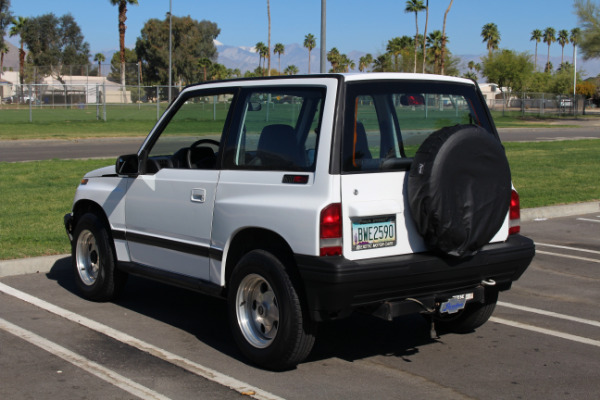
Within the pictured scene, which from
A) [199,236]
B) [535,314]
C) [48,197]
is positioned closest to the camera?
[199,236]

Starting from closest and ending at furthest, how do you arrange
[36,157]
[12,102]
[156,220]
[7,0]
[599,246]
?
[156,220], [599,246], [36,157], [12,102], [7,0]

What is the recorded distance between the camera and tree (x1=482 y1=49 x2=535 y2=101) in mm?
82062

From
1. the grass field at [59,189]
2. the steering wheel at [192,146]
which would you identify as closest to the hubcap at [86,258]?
the grass field at [59,189]

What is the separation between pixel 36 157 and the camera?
20.5 meters

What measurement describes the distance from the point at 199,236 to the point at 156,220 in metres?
0.63

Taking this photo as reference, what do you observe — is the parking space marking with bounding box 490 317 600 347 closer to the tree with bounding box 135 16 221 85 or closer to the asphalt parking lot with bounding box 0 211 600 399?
the asphalt parking lot with bounding box 0 211 600 399

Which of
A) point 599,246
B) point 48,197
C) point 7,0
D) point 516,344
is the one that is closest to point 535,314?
point 516,344

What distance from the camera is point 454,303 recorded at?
5.22 meters

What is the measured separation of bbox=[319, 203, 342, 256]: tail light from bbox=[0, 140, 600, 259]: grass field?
4.69 m

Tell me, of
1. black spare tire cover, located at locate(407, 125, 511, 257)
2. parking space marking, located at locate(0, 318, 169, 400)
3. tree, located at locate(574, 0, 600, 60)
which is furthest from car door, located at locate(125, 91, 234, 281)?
tree, located at locate(574, 0, 600, 60)

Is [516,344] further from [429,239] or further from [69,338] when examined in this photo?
[69,338]

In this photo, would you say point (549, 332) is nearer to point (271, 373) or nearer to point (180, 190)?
point (271, 373)

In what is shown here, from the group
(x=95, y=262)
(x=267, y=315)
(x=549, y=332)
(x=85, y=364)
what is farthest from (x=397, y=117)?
(x=95, y=262)

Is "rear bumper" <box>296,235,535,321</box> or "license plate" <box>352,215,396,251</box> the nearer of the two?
"rear bumper" <box>296,235,535,321</box>
